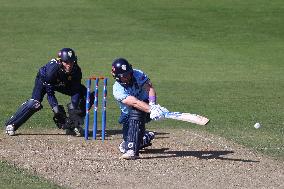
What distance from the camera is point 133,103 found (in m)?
14.3

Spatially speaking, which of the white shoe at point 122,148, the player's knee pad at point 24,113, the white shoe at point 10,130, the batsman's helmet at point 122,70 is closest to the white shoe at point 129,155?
the white shoe at point 122,148

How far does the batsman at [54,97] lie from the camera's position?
16391mm

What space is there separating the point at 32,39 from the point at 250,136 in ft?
61.0

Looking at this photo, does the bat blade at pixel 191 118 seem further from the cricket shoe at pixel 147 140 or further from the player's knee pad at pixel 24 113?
the player's knee pad at pixel 24 113

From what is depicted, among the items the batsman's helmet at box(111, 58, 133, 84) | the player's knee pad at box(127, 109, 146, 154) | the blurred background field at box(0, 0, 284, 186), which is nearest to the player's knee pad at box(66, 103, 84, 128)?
the blurred background field at box(0, 0, 284, 186)

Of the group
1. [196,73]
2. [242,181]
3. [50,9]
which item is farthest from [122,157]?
[50,9]

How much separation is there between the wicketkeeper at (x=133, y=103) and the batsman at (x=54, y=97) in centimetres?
183

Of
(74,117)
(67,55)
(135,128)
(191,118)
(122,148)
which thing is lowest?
(122,148)

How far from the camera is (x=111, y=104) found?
2120 centimetres

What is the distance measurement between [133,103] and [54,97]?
2833mm

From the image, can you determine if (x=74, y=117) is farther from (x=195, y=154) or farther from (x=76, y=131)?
(x=195, y=154)

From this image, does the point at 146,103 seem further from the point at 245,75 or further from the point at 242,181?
the point at 245,75

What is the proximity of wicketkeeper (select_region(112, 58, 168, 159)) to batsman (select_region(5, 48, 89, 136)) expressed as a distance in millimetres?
1834

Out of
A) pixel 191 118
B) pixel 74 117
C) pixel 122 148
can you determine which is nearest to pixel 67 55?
pixel 74 117
